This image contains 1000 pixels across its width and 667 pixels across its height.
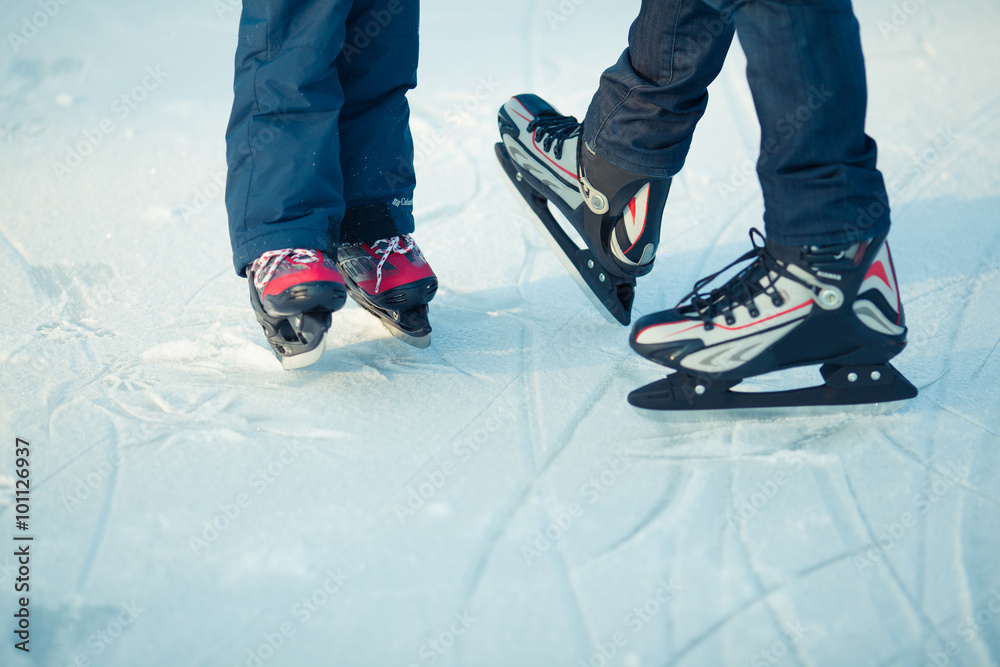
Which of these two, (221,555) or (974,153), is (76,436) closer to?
(221,555)

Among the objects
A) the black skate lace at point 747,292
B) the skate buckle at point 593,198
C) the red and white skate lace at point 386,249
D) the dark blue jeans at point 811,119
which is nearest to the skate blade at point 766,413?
the black skate lace at point 747,292

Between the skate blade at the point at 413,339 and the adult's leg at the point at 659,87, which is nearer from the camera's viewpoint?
the adult's leg at the point at 659,87

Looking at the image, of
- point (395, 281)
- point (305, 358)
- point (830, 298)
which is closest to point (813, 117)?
point (830, 298)

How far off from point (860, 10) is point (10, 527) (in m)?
3.95

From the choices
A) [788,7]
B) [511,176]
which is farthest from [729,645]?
[511,176]

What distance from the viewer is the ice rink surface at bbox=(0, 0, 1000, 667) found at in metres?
0.83

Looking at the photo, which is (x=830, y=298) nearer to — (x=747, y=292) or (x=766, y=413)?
(x=747, y=292)

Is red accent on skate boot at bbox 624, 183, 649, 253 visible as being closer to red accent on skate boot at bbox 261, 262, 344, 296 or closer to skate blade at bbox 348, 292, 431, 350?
skate blade at bbox 348, 292, 431, 350

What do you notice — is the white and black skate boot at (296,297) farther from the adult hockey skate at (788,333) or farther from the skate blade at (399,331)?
the adult hockey skate at (788,333)

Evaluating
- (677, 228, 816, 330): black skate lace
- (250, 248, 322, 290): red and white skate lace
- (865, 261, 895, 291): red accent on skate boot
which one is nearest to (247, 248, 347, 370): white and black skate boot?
(250, 248, 322, 290): red and white skate lace

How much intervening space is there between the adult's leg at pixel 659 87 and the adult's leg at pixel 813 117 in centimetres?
23

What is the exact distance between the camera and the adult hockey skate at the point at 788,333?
103cm

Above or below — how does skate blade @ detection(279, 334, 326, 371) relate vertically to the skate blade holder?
below

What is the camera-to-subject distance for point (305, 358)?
1.21m
